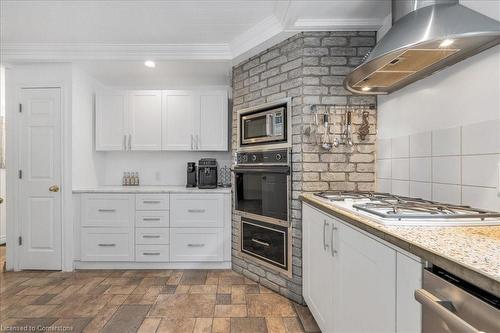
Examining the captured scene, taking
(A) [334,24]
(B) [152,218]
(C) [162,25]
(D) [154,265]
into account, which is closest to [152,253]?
(D) [154,265]

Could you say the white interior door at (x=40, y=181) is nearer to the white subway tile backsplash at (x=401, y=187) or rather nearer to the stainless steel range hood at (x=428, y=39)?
the stainless steel range hood at (x=428, y=39)

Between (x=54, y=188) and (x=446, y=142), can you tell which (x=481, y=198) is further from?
(x=54, y=188)

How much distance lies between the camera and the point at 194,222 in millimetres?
3158

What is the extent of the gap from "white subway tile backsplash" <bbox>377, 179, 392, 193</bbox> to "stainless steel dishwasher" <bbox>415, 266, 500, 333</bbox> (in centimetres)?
156

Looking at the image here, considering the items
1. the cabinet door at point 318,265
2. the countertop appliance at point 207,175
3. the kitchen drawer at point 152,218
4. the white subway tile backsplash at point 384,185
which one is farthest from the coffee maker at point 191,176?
the white subway tile backsplash at point 384,185

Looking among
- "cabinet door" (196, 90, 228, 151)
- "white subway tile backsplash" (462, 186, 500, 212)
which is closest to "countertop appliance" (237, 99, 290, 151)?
"cabinet door" (196, 90, 228, 151)

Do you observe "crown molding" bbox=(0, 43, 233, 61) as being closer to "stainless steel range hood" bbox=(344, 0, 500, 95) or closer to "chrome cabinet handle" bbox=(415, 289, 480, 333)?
"stainless steel range hood" bbox=(344, 0, 500, 95)

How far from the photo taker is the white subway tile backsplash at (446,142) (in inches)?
62.7

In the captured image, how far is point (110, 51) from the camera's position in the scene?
2967 mm

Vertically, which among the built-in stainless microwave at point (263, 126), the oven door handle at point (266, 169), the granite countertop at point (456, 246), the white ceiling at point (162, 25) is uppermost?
the white ceiling at point (162, 25)

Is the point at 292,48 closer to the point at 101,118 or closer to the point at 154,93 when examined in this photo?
the point at 154,93

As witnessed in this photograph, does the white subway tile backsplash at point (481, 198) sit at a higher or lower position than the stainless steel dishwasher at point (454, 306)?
higher

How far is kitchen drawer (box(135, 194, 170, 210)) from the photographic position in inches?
124

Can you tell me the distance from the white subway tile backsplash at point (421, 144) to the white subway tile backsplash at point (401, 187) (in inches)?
8.6
